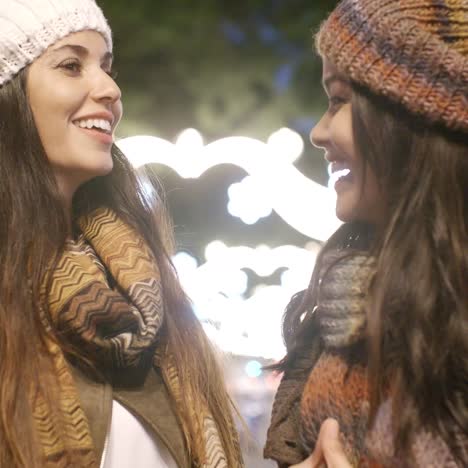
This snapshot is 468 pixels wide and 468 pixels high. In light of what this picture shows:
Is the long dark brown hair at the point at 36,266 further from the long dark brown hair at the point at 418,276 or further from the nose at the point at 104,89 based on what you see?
the long dark brown hair at the point at 418,276

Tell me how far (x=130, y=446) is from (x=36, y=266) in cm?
39

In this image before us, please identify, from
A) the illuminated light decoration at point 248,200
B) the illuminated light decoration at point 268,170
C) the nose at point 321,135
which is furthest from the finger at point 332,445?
the illuminated light decoration at point 248,200

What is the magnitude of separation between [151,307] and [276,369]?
0.29 meters

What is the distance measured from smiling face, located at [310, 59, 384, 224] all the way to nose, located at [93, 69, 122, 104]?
495mm

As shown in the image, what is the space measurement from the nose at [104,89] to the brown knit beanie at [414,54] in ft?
1.84

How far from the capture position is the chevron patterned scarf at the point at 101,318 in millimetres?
1402

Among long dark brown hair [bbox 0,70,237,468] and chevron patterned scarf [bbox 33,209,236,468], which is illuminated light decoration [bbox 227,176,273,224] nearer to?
long dark brown hair [bbox 0,70,237,468]

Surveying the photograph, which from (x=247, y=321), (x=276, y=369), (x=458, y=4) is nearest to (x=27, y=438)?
(x=276, y=369)

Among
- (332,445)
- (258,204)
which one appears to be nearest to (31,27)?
(332,445)

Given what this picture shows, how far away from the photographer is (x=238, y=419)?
71.4 inches

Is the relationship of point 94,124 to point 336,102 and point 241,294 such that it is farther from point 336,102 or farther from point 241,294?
point 241,294

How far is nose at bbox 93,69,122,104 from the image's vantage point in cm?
163

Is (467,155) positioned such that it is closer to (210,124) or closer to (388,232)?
(388,232)

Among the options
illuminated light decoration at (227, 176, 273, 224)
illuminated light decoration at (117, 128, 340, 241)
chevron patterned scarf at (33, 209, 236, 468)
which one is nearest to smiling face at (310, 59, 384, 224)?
chevron patterned scarf at (33, 209, 236, 468)
